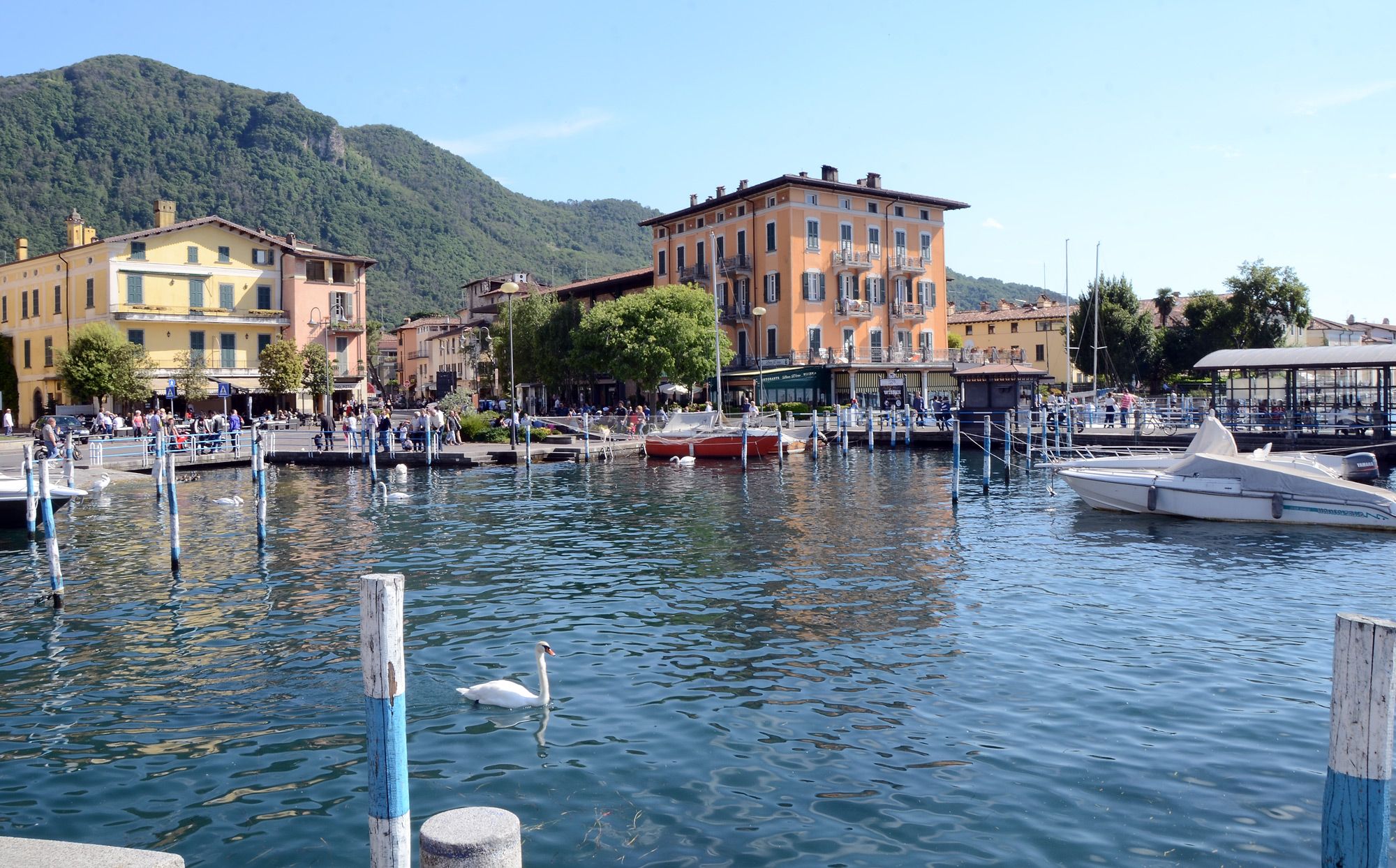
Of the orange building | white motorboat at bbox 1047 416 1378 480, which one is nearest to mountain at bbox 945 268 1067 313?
the orange building

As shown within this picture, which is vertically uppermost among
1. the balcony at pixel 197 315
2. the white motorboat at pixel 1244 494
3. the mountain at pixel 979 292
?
the mountain at pixel 979 292

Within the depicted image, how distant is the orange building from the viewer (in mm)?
61531

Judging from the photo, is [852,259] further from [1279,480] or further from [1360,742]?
[1360,742]

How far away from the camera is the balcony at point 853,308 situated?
63.2m

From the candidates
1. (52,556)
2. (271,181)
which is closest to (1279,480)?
(52,556)

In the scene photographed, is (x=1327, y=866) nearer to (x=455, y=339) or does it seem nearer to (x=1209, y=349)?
(x=1209, y=349)

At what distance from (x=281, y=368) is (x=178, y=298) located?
789 centimetres

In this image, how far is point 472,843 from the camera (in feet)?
15.7

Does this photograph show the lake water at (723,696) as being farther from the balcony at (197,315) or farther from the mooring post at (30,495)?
the balcony at (197,315)

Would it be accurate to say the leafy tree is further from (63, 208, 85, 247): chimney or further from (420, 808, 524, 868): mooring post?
(420, 808, 524, 868): mooring post

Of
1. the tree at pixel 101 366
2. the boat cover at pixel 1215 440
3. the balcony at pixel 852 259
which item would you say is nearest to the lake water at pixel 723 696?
the boat cover at pixel 1215 440

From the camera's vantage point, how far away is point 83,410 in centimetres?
5334

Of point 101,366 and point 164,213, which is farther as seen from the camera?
point 164,213

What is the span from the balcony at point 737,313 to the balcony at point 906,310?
9449mm
